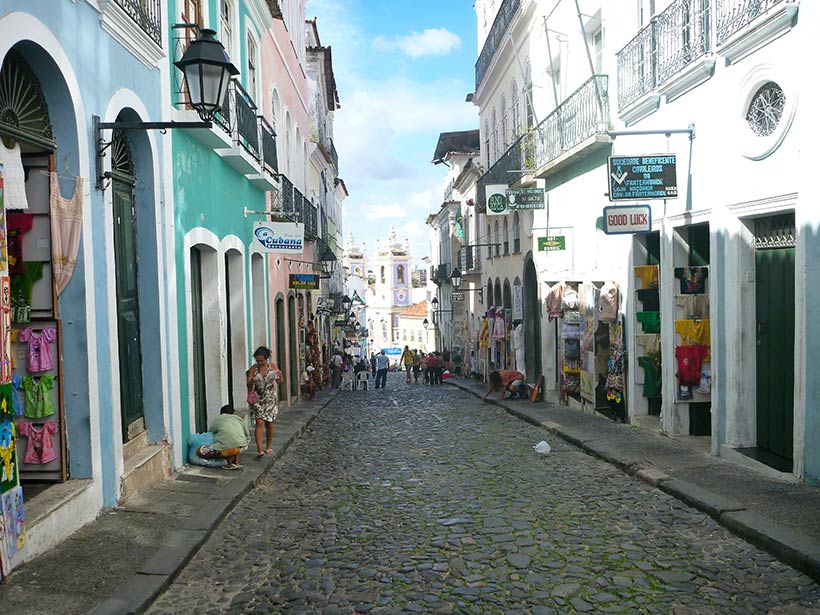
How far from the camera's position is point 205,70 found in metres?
6.85

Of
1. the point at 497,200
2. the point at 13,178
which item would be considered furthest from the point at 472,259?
the point at 13,178

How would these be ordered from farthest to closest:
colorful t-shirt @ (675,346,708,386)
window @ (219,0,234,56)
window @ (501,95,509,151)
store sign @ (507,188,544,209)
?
window @ (501,95,509,151) → store sign @ (507,188,544,209) → window @ (219,0,234,56) → colorful t-shirt @ (675,346,708,386)

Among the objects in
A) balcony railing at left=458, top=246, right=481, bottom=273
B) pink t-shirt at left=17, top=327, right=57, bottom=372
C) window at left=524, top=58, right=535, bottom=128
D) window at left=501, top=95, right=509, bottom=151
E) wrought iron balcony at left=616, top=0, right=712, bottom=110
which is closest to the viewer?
pink t-shirt at left=17, top=327, right=57, bottom=372

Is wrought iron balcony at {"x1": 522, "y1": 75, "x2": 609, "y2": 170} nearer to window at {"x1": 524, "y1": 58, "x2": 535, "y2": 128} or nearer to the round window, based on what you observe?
window at {"x1": 524, "y1": 58, "x2": 535, "y2": 128}

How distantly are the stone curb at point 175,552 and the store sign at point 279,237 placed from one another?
4808mm

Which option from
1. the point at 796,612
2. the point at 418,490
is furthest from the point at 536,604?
the point at 418,490

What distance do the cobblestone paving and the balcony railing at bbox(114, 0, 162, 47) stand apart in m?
4.89

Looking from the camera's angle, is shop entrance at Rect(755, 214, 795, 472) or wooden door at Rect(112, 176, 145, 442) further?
shop entrance at Rect(755, 214, 795, 472)

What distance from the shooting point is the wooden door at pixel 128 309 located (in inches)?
316

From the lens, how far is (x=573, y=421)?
44.5 feet

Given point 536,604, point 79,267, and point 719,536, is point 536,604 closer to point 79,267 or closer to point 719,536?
point 719,536

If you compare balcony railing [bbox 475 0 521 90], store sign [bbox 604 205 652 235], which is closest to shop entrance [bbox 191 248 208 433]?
store sign [bbox 604 205 652 235]

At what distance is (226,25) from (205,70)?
6.41 metres

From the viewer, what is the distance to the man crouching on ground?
938 centimetres
